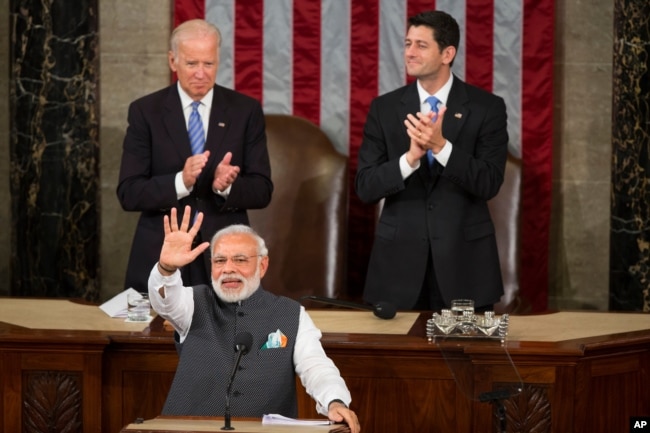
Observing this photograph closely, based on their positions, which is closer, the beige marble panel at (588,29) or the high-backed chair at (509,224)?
the high-backed chair at (509,224)

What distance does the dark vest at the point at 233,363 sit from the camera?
14.8ft

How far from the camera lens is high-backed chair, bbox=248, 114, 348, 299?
7.15 m

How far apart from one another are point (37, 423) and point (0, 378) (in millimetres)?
225

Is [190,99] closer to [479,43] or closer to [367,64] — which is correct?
[367,64]

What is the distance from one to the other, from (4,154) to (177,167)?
1956 millimetres

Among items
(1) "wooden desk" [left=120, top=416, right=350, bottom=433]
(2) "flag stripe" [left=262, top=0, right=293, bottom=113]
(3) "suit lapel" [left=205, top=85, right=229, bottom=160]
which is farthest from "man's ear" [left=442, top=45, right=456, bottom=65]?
(1) "wooden desk" [left=120, top=416, right=350, bottom=433]

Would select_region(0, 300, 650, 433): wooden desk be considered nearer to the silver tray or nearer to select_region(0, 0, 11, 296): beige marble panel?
the silver tray

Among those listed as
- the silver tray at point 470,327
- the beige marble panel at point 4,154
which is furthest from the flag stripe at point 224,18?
the silver tray at point 470,327

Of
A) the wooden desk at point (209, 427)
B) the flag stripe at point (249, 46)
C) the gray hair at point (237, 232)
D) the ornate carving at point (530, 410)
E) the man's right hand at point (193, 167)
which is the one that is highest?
the flag stripe at point (249, 46)

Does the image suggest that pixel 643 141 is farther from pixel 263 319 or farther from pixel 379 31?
pixel 263 319

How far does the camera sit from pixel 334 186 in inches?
284

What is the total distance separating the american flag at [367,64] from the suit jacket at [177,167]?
4.65 feet

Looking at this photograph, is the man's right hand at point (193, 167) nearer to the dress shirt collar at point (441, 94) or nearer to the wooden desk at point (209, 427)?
the dress shirt collar at point (441, 94)

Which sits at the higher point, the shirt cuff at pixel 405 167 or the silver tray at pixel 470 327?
the shirt cuff at pixel 405 167
